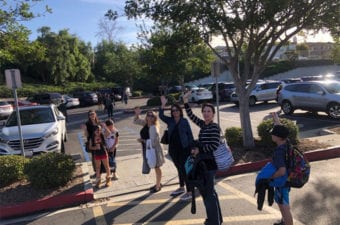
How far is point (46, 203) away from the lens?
24.2 feet

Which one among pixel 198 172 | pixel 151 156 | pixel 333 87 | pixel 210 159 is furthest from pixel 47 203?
pixel 333 87

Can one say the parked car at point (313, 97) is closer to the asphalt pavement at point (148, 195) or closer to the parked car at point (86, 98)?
the asphalt pavement at point (148, 195)

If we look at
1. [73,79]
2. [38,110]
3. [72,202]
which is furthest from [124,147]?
[73,79]

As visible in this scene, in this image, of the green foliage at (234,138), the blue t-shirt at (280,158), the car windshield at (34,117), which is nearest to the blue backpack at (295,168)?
the blue t-shirt at (280,158)

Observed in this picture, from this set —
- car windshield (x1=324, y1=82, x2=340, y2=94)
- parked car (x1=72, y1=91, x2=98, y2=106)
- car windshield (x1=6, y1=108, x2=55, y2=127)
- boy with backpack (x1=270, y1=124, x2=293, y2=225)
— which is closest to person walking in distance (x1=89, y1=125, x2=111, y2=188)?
boy with backpack (x1=270, y1=124, x2=293, y2=225)

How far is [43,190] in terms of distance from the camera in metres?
7.96

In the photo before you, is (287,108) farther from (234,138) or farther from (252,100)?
(234,138)

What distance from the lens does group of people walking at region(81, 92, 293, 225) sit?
5.32 meters

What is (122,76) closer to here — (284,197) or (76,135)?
(76,135)

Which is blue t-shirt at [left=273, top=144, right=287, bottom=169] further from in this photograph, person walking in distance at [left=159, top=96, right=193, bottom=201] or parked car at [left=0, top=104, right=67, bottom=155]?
parked car at [left=0, top=104, right=67, bottom=155]

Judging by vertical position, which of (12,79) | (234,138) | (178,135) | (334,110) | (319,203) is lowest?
(319,203)

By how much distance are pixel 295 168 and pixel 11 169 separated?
593 centimetres

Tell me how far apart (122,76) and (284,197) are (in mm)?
52682

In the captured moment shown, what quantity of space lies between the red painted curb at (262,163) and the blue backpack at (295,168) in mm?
3843
